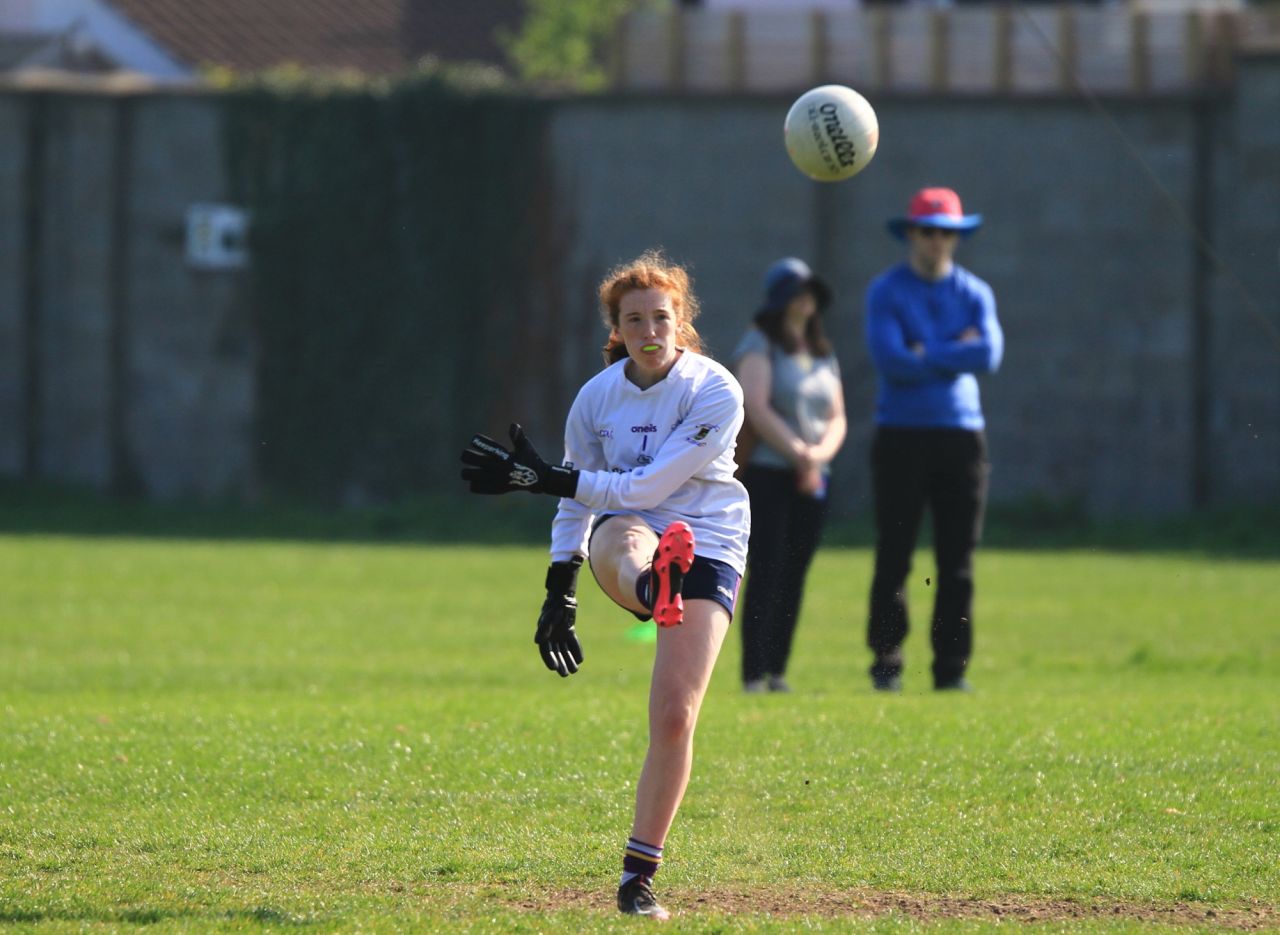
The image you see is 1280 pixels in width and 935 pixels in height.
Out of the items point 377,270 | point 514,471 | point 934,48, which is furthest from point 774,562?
point 377,270

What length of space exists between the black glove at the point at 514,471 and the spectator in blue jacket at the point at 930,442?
492 centimetres

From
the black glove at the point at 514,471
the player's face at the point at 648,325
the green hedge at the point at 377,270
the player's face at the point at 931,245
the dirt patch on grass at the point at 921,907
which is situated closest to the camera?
the dirt patch on grass at the point at 921,907

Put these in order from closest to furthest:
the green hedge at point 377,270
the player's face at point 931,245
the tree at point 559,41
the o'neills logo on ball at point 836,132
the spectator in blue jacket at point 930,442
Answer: the o'neills logo on ball at point 836,132 < the spectator in blue jacket at point 930,442 < the player's face at point 931,245 < the green hedge at point 377,270 < the tree at point 559,41

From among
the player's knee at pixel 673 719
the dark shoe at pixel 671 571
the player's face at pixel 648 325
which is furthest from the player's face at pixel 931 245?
the player's knee at pixel 673 719

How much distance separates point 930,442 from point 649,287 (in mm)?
4835

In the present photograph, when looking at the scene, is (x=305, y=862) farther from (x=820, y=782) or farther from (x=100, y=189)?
(x=100, y=189)

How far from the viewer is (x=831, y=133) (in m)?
9.04

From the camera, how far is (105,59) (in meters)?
32.9

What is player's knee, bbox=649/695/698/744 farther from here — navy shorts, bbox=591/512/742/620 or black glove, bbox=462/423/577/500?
black glove, bbox=462/423/577/500

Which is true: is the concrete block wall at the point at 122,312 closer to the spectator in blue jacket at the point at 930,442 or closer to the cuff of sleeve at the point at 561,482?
the spectator in blue jacket at the point at 930,442

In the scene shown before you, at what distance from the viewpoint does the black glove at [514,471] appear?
6.29 meters

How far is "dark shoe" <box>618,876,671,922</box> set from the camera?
605 centimetres

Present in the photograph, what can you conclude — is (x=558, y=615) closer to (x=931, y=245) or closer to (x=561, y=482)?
(x=561, y=482)

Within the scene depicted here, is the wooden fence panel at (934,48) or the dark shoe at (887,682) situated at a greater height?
the wooden fence panel at (934,48)
